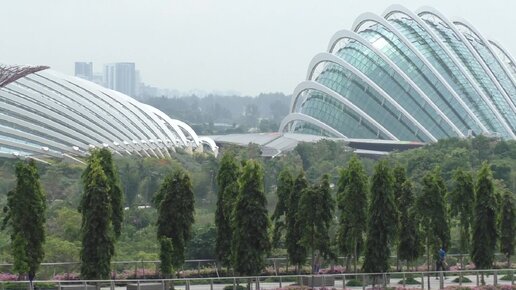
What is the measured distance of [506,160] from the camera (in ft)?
244

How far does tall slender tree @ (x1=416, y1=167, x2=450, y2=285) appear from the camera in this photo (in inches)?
1516

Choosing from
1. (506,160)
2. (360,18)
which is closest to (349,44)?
(360,18)

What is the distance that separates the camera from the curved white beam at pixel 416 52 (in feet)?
290

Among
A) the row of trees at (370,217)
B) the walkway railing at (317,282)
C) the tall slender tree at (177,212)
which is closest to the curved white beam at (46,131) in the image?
the row of trees at (370,217)

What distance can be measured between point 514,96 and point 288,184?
5456 centimetres

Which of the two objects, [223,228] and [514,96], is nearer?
[223,228]

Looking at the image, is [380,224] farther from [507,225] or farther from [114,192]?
[114,192]

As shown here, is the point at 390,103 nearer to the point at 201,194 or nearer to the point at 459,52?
the point at 459,52

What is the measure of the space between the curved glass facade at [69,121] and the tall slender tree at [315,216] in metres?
35.2

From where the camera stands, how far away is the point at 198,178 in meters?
72.4

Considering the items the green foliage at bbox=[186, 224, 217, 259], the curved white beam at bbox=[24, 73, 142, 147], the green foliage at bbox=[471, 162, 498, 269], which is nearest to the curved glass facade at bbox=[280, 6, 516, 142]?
the curved white beam at bbox=[24, 73, 142, 147]

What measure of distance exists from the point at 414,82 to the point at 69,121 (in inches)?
1022

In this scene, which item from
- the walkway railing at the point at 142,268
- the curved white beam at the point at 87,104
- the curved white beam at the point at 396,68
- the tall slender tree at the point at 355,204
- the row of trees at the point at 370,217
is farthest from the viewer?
the curved white beam at the point at 396,68

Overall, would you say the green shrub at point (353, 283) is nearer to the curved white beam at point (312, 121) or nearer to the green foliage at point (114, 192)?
the green foliage at point (114, 192)
